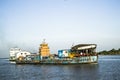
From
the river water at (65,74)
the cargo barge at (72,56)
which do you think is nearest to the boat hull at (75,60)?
the cargo barge at (72,56)

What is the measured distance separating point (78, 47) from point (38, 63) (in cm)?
2055

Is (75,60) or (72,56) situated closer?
(75,60)

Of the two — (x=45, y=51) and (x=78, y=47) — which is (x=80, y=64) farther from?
(x=45, y=51)

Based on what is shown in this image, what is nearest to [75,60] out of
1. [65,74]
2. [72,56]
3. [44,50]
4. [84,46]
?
[72,56]

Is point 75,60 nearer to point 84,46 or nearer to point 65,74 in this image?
point 84,46

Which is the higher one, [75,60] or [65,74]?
[75,60]

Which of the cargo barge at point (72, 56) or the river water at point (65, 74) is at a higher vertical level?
the cargo barge at point (72, 56)

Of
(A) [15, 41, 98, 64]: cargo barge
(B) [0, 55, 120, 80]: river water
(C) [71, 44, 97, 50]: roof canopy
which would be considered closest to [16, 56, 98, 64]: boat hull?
(A) [15, 41, 98, 64]: cargo barge

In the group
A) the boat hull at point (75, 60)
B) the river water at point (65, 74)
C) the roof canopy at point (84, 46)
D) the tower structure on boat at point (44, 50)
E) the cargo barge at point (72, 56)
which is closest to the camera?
the river water at point (65, 74)

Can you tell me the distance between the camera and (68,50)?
81625 mm

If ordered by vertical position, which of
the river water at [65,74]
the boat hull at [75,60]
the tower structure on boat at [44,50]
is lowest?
the river water at [65,74]

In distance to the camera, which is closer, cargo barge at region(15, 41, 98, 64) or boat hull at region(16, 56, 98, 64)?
boat hull at region(16, 56, 98, 64)

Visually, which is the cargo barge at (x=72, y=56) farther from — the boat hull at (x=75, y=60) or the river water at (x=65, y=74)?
the river water at (x=65, y=74)

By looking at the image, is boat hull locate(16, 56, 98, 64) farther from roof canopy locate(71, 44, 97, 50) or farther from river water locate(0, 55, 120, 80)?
river water locate(0, 55, 120, 80)
